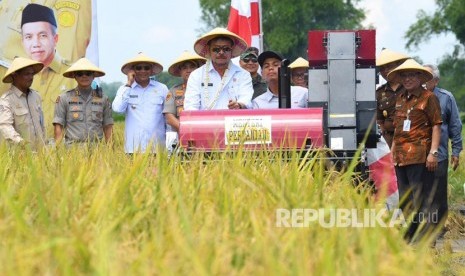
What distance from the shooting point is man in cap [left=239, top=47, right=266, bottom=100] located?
11875 mm

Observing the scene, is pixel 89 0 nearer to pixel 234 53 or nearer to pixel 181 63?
pixel 181 63

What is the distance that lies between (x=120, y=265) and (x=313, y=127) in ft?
19.4

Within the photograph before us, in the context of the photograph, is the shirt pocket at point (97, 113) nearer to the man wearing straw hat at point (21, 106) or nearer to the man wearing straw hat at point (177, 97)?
the man wearing straw hat at point (177, 97)

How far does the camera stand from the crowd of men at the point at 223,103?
10398 mm

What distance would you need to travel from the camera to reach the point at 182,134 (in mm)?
9930

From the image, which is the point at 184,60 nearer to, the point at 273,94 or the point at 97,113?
the point at 97,113

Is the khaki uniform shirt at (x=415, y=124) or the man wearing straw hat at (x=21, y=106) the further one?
the man wearing straw hat at (x=21, y=106)

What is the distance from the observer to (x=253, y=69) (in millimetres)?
12039

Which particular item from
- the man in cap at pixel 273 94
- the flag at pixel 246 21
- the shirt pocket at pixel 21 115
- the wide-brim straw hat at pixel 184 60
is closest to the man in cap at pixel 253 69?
the wide-brim straw hat at pixel 184 60

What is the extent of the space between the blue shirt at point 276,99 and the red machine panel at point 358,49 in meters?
0.87

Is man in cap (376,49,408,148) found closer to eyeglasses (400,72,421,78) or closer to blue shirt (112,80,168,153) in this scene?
eyeglasses (400,72,421,78)

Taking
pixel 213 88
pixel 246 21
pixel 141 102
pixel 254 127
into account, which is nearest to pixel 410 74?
pixel 254 127

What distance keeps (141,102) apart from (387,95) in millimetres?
2310

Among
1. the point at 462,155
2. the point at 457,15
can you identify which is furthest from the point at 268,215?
the point at 457,15
